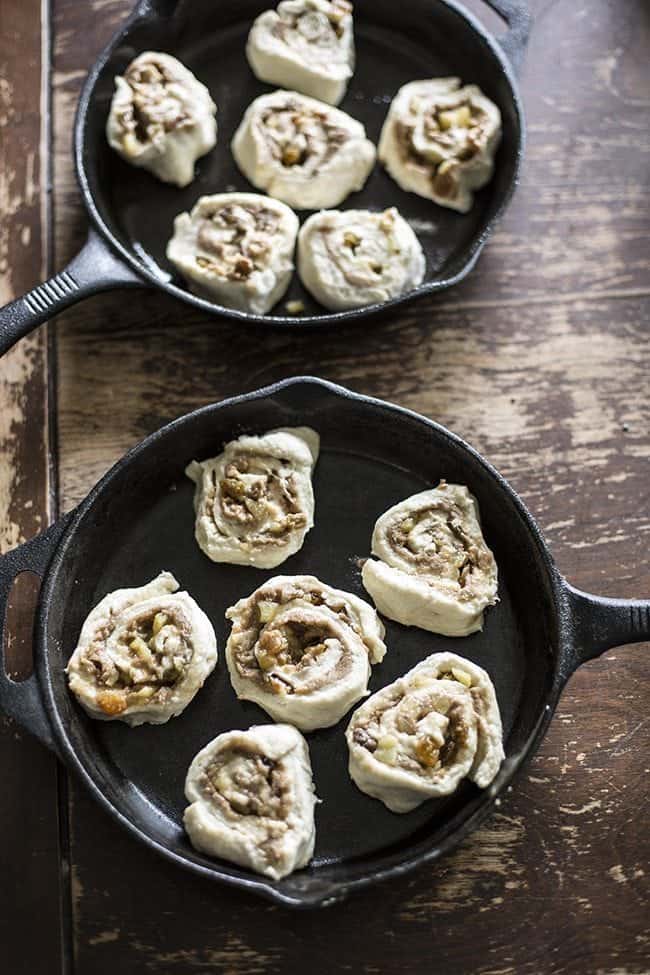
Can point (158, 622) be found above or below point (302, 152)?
below

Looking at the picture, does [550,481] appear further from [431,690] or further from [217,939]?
[217,939]

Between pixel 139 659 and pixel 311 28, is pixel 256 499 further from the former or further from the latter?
pixel 311 28

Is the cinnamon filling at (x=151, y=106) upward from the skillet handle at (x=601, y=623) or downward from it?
upward

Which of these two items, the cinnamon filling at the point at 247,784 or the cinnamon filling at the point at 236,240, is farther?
the cinnamon filling at the point at 236,240

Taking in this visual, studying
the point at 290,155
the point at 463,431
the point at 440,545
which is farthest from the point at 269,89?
the point at 440,545

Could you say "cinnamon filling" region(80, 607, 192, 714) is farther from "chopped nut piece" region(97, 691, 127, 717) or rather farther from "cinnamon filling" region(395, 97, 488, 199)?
"cinnamon filling" region(395, 97, 488, 199)

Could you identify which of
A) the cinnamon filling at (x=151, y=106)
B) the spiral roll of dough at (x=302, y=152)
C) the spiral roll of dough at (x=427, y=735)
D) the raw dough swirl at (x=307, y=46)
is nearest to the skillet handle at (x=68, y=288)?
the cinnamon filling at (x=151, y=106)

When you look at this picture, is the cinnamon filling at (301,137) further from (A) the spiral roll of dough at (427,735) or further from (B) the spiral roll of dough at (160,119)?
(A) the spiral roll of dough at (427,735)
